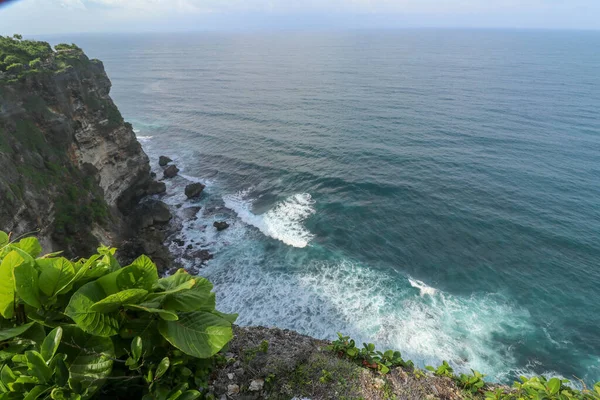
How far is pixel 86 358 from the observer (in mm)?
3678

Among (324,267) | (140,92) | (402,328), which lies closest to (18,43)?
(324,267)

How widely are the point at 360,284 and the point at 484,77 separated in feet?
304

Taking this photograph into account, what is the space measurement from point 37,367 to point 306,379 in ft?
15.2

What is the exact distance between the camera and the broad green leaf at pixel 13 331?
346 centimetres

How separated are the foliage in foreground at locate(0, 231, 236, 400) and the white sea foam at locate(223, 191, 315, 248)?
96.0ft

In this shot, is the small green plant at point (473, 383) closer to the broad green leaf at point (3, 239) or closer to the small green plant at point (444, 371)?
the small green plant at point (444, 371)

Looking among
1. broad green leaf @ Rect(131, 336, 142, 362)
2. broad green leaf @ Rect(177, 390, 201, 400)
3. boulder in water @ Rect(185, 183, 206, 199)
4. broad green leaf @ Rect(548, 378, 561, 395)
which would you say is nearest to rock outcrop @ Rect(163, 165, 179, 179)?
boulder in water @ Rect(185, 183, 206, 199)

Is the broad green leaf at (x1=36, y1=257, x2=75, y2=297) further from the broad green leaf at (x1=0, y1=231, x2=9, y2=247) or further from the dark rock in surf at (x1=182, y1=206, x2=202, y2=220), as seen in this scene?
the dark rock in surf at (x1=182, y1=206, x2=202, y2=220)

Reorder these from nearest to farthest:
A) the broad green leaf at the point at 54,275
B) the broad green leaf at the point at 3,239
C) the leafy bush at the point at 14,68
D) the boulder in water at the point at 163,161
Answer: the broad green leaf at the point at 54,275
the broad green leaf at the point at 3,239
the leafy bush at the point at 14,68
the boulder in water at the point at 163,161

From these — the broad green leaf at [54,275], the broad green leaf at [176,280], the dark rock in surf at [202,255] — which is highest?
the broad green leaf at [54,275]

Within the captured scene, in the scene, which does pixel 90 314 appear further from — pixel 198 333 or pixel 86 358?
pixel 198 333

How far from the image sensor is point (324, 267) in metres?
30.5

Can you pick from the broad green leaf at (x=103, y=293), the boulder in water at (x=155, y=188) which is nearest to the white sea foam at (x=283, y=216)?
the boulder in water at (x=155, y=188)

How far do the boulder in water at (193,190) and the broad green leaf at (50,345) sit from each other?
135 feet
